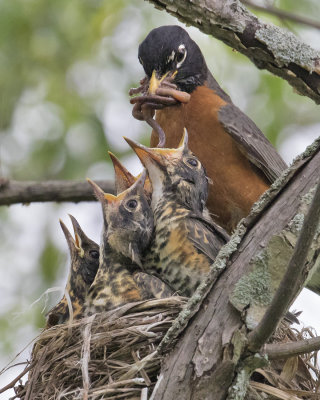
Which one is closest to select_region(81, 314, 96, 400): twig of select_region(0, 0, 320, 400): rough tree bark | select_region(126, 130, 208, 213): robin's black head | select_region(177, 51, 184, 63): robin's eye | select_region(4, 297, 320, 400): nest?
select_region(4, 297, 320, 400): nest

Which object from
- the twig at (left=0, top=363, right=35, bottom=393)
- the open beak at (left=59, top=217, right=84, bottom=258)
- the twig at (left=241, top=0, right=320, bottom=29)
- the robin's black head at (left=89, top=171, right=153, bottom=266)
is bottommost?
the twig at (left=0, top=363, right=35, bottom=393)

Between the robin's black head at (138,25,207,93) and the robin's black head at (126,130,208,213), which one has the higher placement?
the robin's black head at (138,25,207,93)

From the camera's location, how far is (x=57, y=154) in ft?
20.1

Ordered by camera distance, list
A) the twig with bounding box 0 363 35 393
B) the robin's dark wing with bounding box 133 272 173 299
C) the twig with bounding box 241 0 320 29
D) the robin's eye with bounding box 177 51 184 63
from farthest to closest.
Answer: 1. the robin's eye with bounding box 177 51 184 63
2. the robin's dark wing with bounding box 133 272 173 299
3. the twig with bounding box 0 363 35 393
4. the twig with bounding box 241 0 320 29

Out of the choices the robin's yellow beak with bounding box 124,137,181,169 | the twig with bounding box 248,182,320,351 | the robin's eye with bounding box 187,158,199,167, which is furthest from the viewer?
the robin's eye with bounding box 187,158,199,167

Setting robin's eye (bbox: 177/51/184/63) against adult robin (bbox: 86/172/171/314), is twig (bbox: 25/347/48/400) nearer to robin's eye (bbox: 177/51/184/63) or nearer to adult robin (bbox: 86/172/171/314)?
adult robin (bbox: 86/172/171/314)

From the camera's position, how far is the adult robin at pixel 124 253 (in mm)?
3738

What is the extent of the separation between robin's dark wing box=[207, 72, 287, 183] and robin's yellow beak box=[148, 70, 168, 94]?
0.48 m

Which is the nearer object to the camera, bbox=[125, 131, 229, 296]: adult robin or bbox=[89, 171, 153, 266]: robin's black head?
bbox=[125, 131, 229, 296]: adult robin

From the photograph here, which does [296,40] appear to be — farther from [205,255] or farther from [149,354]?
[149,354]

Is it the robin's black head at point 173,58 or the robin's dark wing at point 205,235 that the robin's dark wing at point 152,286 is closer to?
the robin's dark wing at point 205,235

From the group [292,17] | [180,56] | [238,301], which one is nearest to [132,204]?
[292,17]

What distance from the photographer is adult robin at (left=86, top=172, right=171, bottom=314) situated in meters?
3.74

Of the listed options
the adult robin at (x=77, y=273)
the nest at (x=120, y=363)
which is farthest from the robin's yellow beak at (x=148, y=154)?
the nest at (x=120, y=363)
